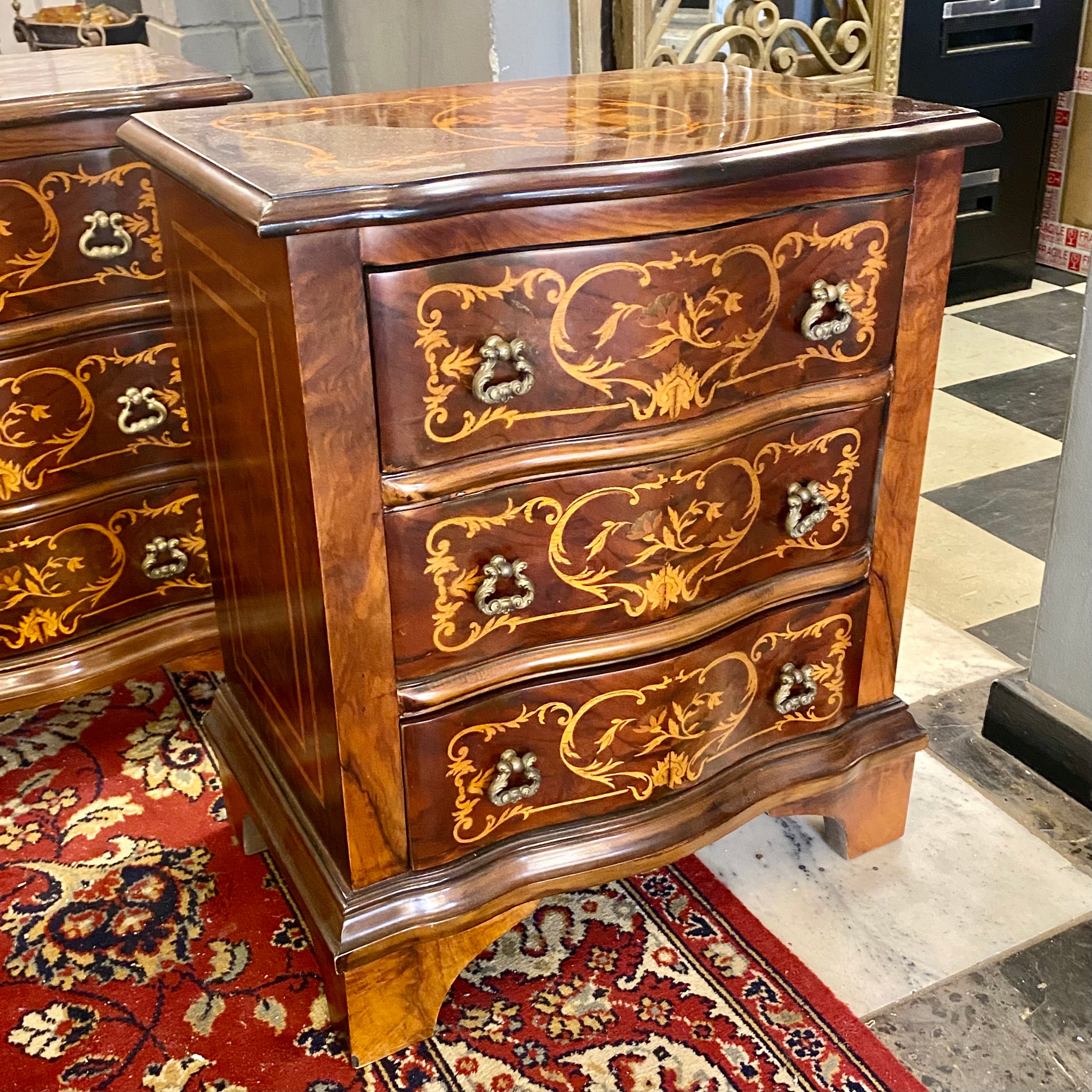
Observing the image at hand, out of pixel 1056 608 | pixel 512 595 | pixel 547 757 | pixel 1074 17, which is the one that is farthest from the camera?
pixel 1074 17

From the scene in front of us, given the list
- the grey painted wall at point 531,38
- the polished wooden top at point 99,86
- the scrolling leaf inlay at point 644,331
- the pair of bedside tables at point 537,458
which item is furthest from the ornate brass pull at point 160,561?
the grey painted wall at point 531,38

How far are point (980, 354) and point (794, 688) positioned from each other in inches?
85.1

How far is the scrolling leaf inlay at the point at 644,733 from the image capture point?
48.3 inches

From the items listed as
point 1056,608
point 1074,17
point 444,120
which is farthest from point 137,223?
point 1074,17

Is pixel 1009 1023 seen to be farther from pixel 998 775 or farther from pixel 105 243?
pixel 105 243

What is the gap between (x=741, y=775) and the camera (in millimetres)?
1391

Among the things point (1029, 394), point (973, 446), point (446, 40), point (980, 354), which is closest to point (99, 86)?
point (446, 40)

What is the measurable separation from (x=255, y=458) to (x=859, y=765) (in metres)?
0.81

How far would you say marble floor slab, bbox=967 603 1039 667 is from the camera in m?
2.02

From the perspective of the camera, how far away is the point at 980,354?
3254 mm

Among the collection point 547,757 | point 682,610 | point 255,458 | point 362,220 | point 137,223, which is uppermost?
point 362,220

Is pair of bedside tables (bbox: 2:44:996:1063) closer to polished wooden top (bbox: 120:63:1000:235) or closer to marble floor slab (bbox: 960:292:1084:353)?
polished wooden top (bbox: 120:63:1000:235)

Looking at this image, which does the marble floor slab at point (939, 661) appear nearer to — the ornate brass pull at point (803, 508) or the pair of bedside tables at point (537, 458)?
the pair of bedside tables at point (537, 458)

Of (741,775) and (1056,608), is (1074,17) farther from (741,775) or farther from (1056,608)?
(741,775)
